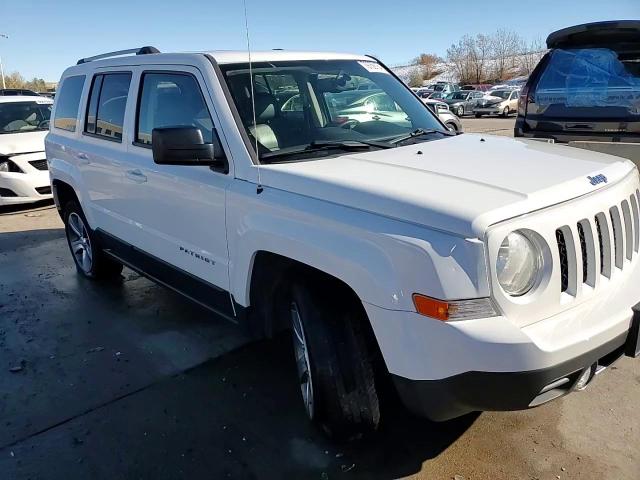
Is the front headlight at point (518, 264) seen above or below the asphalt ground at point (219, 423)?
above

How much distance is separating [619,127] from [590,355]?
3813mm

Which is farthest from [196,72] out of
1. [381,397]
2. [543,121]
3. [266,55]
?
[543,121]

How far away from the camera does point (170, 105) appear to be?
3680 millimetres

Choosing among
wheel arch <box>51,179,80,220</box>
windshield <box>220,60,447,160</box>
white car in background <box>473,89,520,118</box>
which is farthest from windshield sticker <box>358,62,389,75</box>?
white car in background <box>473,89,520,118</box>

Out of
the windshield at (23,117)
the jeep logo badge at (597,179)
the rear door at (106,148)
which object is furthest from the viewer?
the windshield at (23,117)

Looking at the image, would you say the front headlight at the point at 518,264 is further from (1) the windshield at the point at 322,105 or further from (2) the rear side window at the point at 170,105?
(2) the rear side window at the point at 170,105

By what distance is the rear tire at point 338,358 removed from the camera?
8.61 ft

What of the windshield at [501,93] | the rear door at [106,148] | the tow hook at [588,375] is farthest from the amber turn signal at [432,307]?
the windshield at [501,93]

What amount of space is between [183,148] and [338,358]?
4.40ft

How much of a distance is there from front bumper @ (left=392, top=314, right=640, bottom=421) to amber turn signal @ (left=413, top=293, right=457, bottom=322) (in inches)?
9.5

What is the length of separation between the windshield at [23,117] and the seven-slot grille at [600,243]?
9588mm

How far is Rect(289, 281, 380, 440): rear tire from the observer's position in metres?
2.62

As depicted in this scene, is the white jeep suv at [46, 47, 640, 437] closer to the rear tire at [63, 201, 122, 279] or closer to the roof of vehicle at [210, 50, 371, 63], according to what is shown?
the roof of vehicle at [210, 50, 371, 63]

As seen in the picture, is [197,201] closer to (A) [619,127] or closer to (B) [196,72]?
(B) [196,72]
